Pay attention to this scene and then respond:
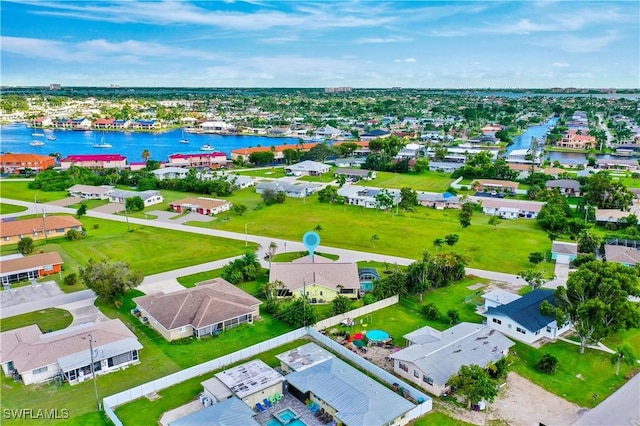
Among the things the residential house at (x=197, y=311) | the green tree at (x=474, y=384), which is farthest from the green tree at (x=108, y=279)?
the green tree at (x=474, y=384)

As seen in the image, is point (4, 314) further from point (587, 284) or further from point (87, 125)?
point (87, 125)

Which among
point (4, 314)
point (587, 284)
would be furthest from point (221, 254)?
point (587, 284)

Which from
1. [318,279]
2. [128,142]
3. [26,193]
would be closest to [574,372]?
[318,279]

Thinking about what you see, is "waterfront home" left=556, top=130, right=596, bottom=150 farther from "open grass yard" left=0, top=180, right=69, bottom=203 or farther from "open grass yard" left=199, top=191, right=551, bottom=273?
"open grass yard" left=0, top=180, right=69, bottom=203

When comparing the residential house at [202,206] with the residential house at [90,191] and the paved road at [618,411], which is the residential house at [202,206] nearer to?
the residential house at [90,191]

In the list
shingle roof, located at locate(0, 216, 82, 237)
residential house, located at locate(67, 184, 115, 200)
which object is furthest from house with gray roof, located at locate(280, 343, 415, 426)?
residential house, located at locate(67, 184, 115, 200)

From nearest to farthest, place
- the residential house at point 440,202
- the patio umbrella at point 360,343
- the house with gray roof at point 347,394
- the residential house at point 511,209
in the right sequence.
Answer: the house with gray roof at point 347,394 → the patio umbrella at point 360,343 → the residential house at point 511,209 → the residential house at point 440,202
